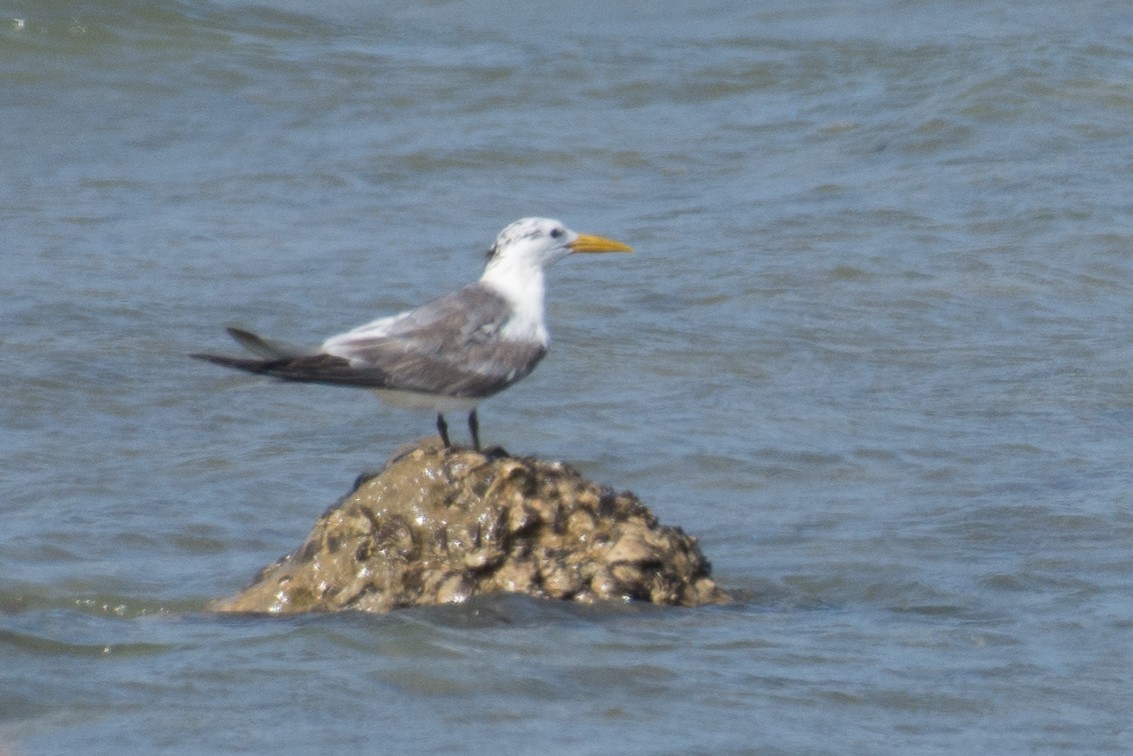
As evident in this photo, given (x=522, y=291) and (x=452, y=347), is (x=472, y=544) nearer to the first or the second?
(x=452, y=347)

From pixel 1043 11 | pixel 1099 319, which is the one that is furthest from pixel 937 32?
pixel 1099 319

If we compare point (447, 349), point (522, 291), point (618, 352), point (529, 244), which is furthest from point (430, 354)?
point (618, 352)

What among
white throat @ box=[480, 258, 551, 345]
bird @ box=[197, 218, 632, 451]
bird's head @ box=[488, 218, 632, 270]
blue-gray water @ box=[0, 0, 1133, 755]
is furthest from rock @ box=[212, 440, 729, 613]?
bird's head @ box=[488, 218, 632, 270]

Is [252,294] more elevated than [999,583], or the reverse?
[252,294]

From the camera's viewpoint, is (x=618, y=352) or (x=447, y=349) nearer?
(x=447, y=349)

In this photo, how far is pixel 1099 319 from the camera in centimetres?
1021

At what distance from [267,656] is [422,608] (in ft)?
1.80

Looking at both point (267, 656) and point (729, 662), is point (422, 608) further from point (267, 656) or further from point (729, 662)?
point (729, 662)

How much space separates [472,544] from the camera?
6.09 metres

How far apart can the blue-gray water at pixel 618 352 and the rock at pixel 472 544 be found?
0.15m

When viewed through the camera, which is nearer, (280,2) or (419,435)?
(419,435)

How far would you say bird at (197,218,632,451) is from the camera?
5969 mm

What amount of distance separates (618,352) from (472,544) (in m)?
3.82

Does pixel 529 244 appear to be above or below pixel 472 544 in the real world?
above
